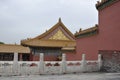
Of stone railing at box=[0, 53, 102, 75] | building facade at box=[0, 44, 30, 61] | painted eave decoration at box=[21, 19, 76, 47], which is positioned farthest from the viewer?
building facade at box=[0, 44, 30, 61]

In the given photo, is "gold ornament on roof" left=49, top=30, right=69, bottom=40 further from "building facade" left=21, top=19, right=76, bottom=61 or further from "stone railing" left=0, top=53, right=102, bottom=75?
"stone railing" left=0, top=53, right=102, bottom=75

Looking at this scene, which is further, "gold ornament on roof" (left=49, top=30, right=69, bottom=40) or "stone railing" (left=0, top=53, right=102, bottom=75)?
"gold ornament on roof" (left=49, top=30, right=69, bottom=40)

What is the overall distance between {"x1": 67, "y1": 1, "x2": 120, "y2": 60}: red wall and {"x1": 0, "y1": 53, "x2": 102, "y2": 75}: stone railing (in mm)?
891

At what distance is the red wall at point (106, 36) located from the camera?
12727 millimetres

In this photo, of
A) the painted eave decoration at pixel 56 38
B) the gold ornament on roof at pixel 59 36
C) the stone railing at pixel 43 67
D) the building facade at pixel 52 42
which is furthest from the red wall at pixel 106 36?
the gold ornament on roof at pixel 59 36

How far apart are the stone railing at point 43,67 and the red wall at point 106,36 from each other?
0.89 metres

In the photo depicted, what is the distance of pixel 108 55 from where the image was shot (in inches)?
579

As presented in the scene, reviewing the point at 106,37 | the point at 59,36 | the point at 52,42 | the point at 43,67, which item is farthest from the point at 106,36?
the point at 59,36

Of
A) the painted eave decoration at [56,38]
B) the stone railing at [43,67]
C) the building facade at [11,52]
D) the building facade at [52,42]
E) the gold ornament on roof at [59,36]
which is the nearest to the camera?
the stone railing at [43,67]

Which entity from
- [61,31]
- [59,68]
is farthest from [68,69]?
[61,31]

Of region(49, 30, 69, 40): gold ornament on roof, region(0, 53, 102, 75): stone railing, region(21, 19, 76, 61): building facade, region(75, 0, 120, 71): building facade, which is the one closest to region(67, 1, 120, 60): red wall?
region(75, 0, 120, 71): building facade

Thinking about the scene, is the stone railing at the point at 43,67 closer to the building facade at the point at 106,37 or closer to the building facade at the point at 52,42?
the building facade at the point at 106,37

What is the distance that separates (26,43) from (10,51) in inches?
338

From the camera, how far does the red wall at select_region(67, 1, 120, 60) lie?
1273cm
